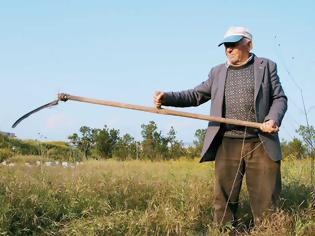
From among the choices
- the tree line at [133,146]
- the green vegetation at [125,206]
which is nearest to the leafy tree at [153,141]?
the tree line at [133,146]

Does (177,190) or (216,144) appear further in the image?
(177,190)

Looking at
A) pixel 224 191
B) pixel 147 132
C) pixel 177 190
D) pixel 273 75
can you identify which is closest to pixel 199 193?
pixel 177 190

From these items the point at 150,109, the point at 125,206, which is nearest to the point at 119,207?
the point at 125,206

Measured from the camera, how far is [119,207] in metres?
4.40

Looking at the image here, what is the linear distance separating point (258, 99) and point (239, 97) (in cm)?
15

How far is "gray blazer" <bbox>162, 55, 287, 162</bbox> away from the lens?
3.89m

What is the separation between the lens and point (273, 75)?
3967 millimetres

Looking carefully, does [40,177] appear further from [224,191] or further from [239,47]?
[239,47]

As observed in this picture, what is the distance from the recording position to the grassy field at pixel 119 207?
376cm

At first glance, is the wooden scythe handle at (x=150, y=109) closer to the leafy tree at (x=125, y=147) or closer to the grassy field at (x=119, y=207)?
the grassy field at (x=119, y=207)

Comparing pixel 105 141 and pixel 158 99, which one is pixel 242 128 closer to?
pixel 158 99

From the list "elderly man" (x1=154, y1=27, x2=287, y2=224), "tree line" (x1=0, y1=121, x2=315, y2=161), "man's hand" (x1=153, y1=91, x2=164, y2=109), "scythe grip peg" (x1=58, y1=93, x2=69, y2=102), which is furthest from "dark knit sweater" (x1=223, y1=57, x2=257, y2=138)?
"tree line" (x1=0, y1=121, x2=315, y2=161)

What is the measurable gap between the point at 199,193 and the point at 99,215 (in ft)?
3.79

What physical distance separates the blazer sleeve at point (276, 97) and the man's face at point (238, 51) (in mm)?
207
